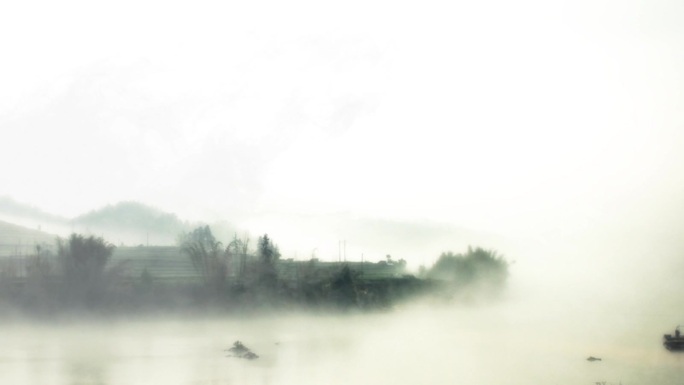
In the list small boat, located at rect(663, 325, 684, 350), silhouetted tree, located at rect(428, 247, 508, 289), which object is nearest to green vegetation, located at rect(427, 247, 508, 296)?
silhouetted tree, located at rect(428, 247, 508, 289)

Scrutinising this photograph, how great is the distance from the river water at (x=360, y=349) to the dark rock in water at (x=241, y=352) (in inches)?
30.8

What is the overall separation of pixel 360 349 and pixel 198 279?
21.0 metres

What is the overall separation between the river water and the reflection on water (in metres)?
0.08

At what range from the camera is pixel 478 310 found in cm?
8500

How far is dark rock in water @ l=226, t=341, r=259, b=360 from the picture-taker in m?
53.3

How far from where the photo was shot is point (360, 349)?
57562 millimetres

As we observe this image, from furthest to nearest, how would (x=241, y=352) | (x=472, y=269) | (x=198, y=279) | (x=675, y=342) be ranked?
(x=472, y=269)
(x=198, y=279)
(x=675, y=342)
(x=241, y=352)

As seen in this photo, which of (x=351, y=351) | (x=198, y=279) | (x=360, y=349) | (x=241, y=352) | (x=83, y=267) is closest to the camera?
(x=241, y=352)

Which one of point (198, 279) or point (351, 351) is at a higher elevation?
point (198, 279)

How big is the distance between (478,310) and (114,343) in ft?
110

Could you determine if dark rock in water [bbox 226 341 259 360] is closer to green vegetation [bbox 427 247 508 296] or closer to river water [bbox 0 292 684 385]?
river water [bbox 0 292 684 385]

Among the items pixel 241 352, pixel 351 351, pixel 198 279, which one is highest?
pixel 198 279

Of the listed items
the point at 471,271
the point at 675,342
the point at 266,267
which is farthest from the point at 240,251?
the point at 675,342

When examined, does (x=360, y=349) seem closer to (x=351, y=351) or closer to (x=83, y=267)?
(x=351, y=351)
